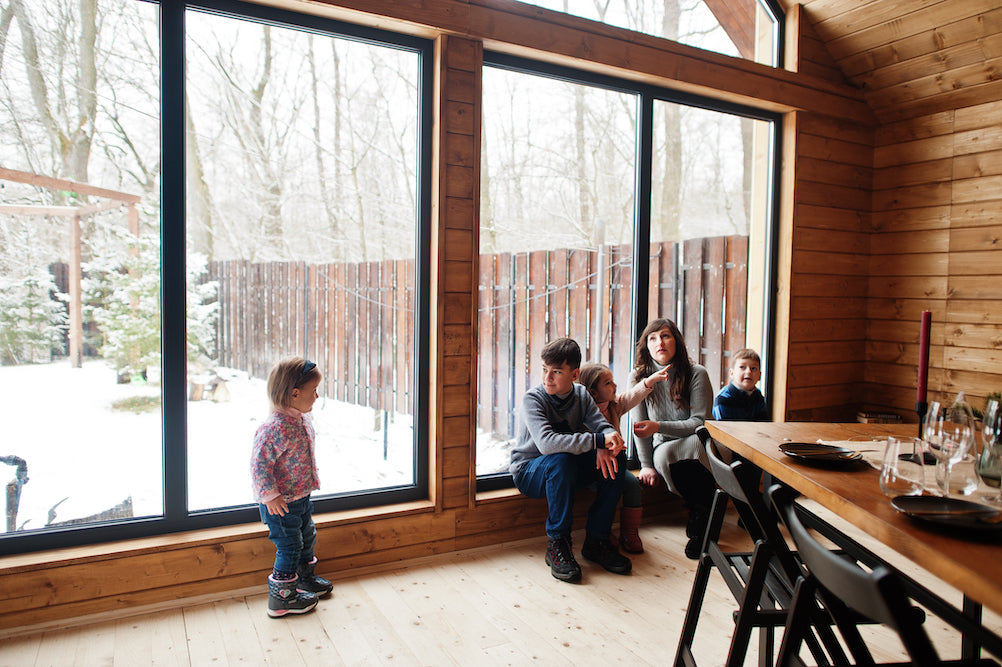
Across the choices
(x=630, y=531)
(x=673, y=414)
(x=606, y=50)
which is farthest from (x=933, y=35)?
(x=630, y=531)

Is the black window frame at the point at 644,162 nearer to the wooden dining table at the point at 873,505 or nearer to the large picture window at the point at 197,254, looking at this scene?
the large picture window at the point at 197,254

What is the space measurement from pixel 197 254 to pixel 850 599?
2.29 metres

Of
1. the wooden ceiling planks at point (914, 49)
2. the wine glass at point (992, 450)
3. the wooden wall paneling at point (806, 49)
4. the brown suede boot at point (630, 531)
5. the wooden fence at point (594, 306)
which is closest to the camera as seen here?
the wine glass at point (992, 450)

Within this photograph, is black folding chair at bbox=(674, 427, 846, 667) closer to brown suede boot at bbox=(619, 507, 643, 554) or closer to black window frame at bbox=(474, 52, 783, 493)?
brown suede boot at bbox=(619, 507, 643, 554)

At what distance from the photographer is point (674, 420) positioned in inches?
125

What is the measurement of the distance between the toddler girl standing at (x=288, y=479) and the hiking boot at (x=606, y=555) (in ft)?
3.56

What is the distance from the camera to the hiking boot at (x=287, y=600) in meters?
2.32

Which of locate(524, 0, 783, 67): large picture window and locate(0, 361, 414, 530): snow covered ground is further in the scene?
locate(524, 0, 783, 67): large picture window

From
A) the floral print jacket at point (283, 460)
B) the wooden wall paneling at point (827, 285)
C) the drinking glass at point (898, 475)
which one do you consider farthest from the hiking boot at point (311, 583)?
the wooden wall paneling at point (827, 285)

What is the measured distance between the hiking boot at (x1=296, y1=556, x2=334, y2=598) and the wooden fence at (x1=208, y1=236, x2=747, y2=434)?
68cm

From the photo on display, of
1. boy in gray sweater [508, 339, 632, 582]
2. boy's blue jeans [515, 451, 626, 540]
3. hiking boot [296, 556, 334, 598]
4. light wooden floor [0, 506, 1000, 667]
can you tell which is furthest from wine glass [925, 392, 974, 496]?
hiking boot [296, 556, 334, 598]

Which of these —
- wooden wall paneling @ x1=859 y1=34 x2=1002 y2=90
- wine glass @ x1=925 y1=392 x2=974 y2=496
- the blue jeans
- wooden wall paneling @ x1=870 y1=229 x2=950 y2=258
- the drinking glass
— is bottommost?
the blue jeans

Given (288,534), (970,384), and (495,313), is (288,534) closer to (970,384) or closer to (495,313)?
(495,313)

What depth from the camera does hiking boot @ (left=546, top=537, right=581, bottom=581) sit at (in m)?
2.64
